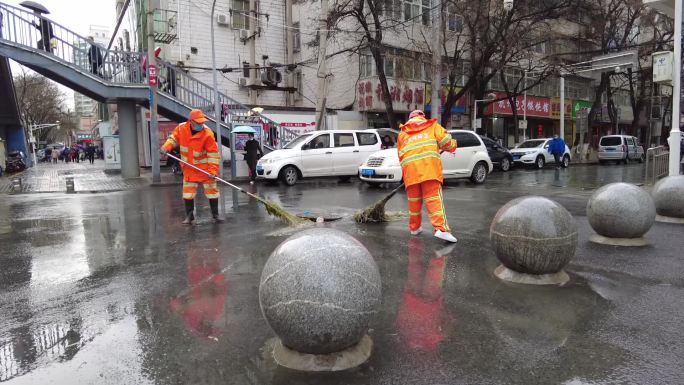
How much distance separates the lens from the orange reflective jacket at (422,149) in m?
6.48

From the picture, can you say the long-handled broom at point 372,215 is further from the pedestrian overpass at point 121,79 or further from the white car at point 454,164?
the pedestrian overpass at point 121,79

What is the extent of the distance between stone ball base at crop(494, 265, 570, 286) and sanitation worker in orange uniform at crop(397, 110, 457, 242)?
1597 millimetres

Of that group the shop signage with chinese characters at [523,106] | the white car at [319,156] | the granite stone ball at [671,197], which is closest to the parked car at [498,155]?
the white car at [319,156]

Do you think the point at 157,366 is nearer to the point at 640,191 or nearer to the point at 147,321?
the point at 147,321

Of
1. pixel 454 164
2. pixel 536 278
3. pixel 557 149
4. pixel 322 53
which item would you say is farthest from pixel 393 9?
pixel 536 278

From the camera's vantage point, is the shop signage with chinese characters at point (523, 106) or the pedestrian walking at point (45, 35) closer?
the pedestrian walking at point (45, 35)

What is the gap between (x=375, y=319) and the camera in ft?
12.7

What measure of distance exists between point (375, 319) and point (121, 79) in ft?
57.5

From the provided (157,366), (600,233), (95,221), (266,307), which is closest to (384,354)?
(266,307)

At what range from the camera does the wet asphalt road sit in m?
3.18

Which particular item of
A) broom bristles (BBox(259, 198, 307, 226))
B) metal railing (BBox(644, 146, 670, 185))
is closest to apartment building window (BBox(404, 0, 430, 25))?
metal railing (BBox(644, 146, 670, 185))

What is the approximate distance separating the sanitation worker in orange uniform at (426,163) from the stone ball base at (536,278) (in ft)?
5.24

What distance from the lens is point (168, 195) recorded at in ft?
45.6

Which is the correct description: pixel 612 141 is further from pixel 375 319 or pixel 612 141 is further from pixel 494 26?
pixel 375 319
